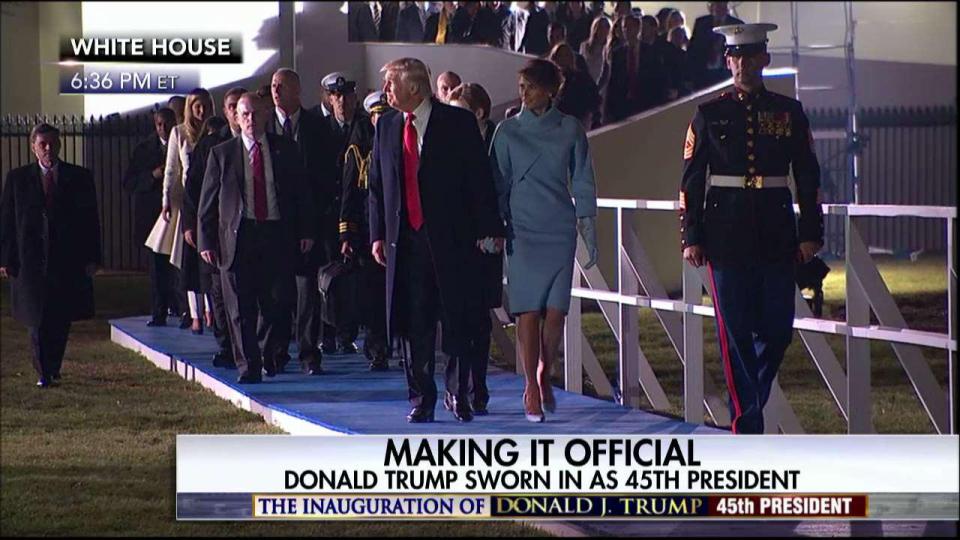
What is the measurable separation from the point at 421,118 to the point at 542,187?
0.64 m

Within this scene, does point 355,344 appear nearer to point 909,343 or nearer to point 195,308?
point 195,308

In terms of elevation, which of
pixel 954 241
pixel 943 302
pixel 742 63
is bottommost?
pixel 943 302

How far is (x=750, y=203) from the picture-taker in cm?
915

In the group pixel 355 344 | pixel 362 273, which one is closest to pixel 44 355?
pixel 355 344

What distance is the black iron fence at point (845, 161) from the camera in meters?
24.7

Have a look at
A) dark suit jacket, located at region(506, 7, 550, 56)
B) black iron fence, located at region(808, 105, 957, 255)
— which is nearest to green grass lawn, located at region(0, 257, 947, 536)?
dark suit jacket, located at region(506, 7, 550, 56)

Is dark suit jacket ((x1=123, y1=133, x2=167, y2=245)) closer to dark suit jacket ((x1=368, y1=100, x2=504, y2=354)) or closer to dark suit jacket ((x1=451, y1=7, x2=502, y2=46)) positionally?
dark suit jacket ((x1=368, y1=100, x2=504, y2=354))

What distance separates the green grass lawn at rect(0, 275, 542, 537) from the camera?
9070 millimetres

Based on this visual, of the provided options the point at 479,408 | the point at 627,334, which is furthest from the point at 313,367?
the point at 479,408

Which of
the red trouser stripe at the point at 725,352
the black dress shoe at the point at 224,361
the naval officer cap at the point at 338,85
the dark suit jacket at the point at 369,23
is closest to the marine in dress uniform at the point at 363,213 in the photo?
the naval officer cap at the point at 338,85

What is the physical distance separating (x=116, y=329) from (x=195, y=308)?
5.27 feet

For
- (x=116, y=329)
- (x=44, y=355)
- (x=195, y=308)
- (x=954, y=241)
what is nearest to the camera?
(x=954, y=241)

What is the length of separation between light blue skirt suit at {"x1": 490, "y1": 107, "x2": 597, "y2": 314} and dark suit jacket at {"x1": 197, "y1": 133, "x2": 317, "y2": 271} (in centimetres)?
225

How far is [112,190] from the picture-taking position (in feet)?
82.1
